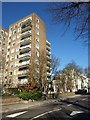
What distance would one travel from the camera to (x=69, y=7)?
7523 mm

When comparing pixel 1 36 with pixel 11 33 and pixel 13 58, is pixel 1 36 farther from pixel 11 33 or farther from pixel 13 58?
pixel 13 58

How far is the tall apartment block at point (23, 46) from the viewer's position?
246 feet

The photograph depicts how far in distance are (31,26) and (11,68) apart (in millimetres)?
17806

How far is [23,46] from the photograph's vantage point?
78.8 meters

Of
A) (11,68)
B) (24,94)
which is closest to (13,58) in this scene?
(11,68)

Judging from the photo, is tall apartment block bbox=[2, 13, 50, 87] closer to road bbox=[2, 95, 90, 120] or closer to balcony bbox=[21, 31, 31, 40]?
balcony bbox=[21, 31, 31, 40]

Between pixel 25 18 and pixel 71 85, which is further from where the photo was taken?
pixel 25 18

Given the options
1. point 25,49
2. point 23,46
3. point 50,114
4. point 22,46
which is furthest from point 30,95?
point 22,46

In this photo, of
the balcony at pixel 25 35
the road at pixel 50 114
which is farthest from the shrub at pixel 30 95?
the balcony at pixel 25 35

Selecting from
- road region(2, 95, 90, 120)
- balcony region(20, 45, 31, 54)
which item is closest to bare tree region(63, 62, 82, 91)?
balcony region(20, 45, 31, 54)

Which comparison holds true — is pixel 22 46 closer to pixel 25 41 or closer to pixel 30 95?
pixel 25 41

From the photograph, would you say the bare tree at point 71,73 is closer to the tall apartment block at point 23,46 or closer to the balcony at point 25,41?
the tall apartment block at point 23,46

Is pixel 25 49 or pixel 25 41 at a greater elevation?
pixel 25 41

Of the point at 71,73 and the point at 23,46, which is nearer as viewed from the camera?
the point at 71,73
